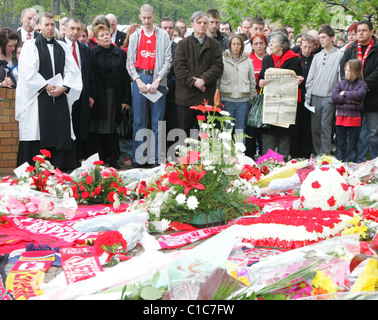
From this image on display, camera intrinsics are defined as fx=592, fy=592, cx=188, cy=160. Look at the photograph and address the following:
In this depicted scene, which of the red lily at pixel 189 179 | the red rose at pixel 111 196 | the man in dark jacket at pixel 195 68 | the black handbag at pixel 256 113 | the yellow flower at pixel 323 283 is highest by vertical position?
the man in dark jacket at pixel 195 68

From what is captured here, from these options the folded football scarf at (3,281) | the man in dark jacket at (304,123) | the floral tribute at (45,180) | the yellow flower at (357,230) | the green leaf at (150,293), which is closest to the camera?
the green leaf at (150,293)

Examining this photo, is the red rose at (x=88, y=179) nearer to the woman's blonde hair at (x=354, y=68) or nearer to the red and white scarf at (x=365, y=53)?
the woman's blonde hair at (x=354, y=68)

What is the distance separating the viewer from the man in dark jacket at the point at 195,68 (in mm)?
9391

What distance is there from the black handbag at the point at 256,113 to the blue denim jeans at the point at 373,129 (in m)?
1.68

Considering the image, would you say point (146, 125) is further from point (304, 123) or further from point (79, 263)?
point (79, 263)

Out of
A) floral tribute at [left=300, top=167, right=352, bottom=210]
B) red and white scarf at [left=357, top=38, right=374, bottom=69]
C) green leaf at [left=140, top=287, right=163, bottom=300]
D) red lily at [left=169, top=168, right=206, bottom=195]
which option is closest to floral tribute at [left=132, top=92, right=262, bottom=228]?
red lily at [left=169, top=168, right=206, bottom=195]

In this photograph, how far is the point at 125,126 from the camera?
34.6 ft

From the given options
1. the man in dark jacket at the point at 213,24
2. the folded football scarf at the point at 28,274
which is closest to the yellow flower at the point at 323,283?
the folded football scarf at the point at 28,274

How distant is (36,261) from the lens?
179 inches

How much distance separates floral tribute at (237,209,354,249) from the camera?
16.1 ft

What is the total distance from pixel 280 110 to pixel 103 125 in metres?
2.95

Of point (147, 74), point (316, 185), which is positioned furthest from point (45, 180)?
point (147, 74)

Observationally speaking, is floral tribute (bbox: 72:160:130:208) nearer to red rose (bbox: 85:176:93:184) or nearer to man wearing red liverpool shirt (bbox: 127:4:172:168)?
red rose (bbox: 85:176:93:184)

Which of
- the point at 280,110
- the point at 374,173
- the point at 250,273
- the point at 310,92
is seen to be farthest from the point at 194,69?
the point at 250,273
